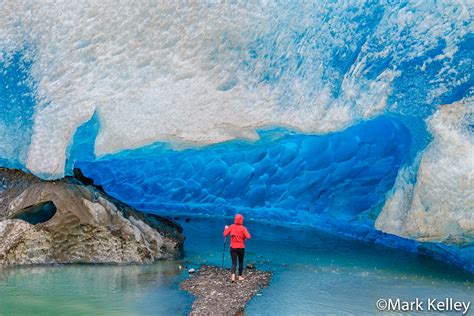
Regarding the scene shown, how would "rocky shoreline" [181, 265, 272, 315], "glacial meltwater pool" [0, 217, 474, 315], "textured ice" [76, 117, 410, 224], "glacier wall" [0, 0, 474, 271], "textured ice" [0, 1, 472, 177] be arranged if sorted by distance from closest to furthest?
"rocky shoreline" [181, 265, 272, 315] < "glacial meltwater pool" [0, 217, 474, 315] < "glacier wall" [0, 0, 474, 271] < "textured ice" [0, 1, 472, 177] < "textured ice" [76, 117, 410, 224]

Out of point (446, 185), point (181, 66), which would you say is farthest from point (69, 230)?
point (446, 185)

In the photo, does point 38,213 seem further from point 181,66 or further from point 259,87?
point 259,87

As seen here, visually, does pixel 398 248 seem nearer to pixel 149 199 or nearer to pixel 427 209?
pixel 427 209

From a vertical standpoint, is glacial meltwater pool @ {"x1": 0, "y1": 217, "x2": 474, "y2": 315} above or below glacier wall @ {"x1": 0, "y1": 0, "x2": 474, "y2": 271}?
below

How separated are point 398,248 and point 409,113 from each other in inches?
129

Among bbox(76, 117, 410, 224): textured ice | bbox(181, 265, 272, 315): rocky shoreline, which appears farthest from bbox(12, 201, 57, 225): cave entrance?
bbox(181, 265, 272, 315): rocky shoreline

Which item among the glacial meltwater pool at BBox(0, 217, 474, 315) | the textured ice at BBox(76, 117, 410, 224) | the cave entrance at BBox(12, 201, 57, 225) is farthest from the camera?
the textured ice at BBox(76, 117, 410, 224)

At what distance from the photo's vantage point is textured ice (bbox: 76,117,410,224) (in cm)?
898

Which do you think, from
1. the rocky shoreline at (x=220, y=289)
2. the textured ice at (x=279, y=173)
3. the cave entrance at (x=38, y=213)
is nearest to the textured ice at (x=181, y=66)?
the cave entrance at (x=38, y=213)

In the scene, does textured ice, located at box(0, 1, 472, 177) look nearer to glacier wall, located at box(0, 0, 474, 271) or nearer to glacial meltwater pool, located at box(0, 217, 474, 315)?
glacier wall, located at box(0, 0, 474, 271)

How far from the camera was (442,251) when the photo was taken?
8.54 meters

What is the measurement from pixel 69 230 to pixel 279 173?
388cm

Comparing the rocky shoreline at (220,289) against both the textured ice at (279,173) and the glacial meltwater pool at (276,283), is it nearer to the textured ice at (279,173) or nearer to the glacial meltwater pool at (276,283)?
the glacial meltwater pool at (276,283)

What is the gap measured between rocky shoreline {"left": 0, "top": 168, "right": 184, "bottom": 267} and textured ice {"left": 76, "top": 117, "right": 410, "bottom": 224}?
1298mm
